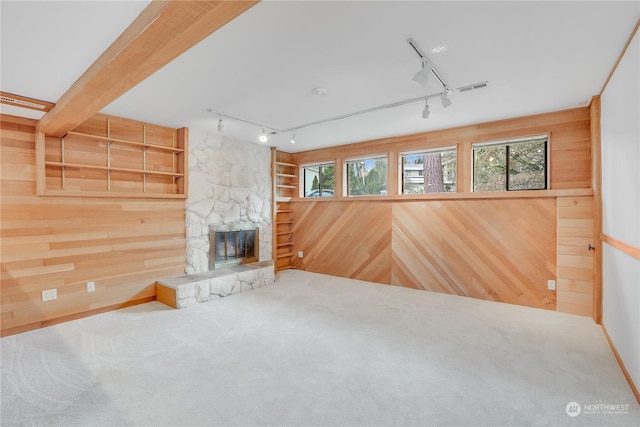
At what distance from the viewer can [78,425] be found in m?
1.74

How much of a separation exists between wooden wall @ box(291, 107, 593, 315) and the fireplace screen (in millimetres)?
1270

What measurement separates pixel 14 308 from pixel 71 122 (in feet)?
6.67

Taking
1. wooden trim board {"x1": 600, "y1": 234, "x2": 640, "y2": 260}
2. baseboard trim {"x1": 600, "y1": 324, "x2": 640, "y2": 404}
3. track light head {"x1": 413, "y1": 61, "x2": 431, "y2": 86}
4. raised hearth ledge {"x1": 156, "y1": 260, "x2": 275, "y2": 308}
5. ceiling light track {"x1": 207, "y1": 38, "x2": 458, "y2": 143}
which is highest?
ceiling light track {"x1": 207, "y1": 38, "x2": 458, "y2": 143}

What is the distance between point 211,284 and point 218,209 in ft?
4.20

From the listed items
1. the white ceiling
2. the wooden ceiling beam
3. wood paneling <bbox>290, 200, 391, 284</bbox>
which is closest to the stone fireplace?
wood paneling <bbox>290, 200, 391, 284</bbox>

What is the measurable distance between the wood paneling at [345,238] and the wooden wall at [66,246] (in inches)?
104

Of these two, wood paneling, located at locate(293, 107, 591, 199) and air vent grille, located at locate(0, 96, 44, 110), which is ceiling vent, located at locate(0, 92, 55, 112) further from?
wood paneling, located at locate(293, 107, 591, 199)

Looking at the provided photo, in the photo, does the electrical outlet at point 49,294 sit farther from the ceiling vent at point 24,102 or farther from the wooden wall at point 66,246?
the ceiling vent at point 24,102

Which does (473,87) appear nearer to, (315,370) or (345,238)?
(315,370)

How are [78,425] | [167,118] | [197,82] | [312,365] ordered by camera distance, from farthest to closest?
[167,118]
[197,82]
[312,365]
[78,425]

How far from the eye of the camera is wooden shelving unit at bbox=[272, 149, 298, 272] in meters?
6.12

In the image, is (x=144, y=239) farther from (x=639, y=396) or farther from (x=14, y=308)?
(x=639, y=396)

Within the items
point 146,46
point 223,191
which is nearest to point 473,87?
point 146,46

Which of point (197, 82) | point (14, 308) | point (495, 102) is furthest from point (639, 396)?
point (14, 308)
